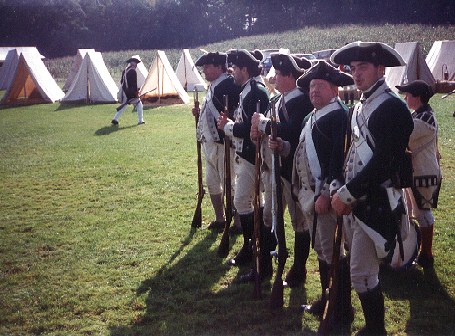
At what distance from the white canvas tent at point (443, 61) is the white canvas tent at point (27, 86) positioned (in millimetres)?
17341

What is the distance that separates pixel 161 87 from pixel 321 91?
17.6 meters

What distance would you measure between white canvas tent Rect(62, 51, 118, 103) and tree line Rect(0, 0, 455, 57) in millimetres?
22226

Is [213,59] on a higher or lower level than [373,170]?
higher

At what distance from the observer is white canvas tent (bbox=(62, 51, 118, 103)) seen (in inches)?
870

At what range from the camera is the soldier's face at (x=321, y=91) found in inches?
155

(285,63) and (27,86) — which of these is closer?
(285,63)

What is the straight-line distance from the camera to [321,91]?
12.9ft

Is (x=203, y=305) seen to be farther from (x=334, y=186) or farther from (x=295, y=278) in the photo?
(x=334, y=186)

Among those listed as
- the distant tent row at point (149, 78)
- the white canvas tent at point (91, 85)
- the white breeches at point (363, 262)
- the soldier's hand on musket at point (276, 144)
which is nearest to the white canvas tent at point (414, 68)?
the distant tent row at point (149, 78)

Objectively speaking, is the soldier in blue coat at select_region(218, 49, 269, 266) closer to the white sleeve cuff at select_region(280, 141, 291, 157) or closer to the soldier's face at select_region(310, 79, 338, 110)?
the white sleeve cuff at select_region(280, 141, 291, 157)

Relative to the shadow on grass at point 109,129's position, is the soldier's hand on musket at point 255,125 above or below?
above

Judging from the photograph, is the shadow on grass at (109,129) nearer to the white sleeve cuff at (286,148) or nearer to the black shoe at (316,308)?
the white sleeve cuff at (286,148)

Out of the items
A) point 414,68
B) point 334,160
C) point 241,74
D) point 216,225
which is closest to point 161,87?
point 414,68

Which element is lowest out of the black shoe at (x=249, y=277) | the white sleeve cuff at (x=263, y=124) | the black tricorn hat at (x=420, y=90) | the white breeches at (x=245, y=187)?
the black shoe at (x=249, y=277)
